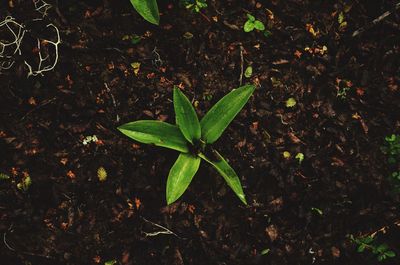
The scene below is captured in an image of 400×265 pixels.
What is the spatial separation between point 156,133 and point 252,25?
28.9 inches

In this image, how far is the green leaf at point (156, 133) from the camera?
4.99ft

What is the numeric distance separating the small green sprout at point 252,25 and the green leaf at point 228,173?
0.64 metres

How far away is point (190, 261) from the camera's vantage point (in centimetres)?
168

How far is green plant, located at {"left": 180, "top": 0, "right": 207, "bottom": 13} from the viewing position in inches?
70.6

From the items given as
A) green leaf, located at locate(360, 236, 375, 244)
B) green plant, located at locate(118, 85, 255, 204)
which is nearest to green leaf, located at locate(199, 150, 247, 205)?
green plant, located at locate(118, 85, 255, 204)

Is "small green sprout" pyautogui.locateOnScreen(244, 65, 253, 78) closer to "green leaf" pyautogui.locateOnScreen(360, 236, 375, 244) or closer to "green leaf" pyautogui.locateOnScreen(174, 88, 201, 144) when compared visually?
"green leaf" pyautogui.locateOnScreen(174, 88, 201, 144)

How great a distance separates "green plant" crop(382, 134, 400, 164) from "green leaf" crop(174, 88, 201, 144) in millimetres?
878

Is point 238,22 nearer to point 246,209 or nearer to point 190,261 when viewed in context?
point 246,209

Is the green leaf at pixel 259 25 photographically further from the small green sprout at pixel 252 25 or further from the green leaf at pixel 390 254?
the green leaf at pixel 390 254

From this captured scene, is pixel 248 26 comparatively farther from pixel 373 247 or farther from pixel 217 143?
pixel 373 247

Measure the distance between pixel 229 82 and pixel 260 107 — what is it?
0.64 feet

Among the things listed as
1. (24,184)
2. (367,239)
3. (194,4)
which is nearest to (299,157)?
(367,239)

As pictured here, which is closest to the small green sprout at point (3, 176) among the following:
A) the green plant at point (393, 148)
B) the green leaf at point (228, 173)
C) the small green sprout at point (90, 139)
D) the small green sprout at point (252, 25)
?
the small green sprout at point (90, 139)

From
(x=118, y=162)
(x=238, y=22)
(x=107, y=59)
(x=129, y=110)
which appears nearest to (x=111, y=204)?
(x=118, y=162)
